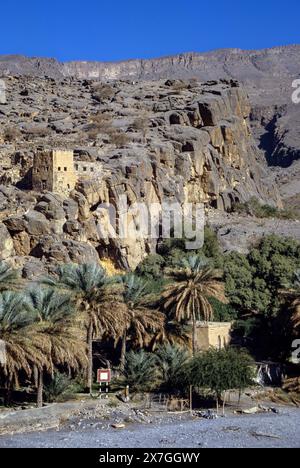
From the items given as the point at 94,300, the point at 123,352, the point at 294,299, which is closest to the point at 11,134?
the point at 123,352

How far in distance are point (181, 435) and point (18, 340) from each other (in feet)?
21.7

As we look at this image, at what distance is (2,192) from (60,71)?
133 m

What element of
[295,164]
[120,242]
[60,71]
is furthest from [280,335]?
[60,71]

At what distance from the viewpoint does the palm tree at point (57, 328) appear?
1115 inches

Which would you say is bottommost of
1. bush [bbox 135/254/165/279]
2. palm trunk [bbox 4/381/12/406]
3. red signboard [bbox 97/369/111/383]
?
palm trunk [bbox 4/381/12/406]

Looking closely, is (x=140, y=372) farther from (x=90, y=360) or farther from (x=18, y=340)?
(x=18, y=340)

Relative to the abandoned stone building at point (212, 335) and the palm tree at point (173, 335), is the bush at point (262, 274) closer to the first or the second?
the abandoned stone building at point (212, 335)

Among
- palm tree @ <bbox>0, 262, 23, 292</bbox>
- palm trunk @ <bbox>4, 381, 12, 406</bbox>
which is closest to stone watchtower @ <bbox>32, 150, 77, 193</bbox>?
palm tree @ <bbox>0, 262, 23, 292</bbox>

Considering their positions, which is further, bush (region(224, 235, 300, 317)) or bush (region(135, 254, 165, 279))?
bush (region(135, 254, 165, 279))

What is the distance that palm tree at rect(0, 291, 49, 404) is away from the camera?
88.3ft

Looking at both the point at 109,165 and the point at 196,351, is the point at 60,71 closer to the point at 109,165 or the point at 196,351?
the point at 109,165

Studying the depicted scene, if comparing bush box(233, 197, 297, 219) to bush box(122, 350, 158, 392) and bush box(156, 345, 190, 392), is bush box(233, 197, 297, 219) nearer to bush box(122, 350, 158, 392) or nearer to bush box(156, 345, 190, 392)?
bush box(156, 345, 190, 392)

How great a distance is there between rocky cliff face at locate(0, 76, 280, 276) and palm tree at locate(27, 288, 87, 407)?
11115 millimetres

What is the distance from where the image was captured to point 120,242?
46906 mm
